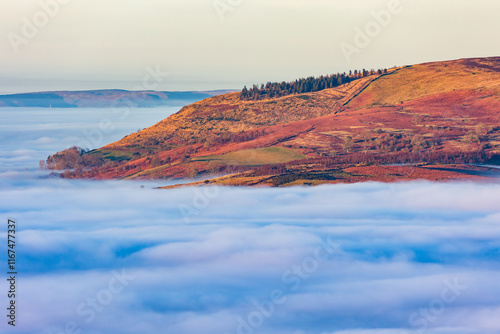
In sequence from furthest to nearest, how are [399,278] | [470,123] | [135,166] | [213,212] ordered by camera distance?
1. [135,166]
2. [470,123]
3. [213,212]
4. [399,278]

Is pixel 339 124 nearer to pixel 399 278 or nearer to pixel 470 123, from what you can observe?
pixel 470 123

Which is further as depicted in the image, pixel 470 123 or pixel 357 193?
pixel 470 123

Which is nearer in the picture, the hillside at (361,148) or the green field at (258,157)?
the hillside at (361,148)

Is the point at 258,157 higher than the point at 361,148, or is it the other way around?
the point at 361,148

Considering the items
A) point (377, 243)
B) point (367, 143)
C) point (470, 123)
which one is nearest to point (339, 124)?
point (367, 143)

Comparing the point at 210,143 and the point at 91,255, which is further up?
the point at 210,143

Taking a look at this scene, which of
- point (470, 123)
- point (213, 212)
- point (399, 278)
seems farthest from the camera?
point (470, 123)

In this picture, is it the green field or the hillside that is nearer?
the hillside

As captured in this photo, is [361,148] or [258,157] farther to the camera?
[258,157]
